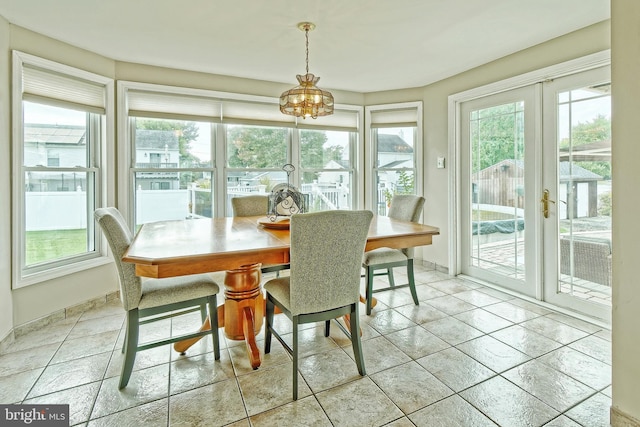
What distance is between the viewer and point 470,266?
3.95m

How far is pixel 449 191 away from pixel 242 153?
2544 millimetres

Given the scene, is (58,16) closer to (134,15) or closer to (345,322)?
(134,15)

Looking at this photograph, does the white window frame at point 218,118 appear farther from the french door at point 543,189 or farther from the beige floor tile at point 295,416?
the beige floor tile at point 295,416

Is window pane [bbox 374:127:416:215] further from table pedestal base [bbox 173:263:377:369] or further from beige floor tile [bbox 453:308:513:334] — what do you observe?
table pedestal base [bbox 173:263:377:369]

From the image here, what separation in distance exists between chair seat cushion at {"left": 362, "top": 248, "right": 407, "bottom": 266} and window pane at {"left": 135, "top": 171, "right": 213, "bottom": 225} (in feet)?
6.65

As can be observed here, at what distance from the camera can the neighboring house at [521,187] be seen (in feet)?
9.22

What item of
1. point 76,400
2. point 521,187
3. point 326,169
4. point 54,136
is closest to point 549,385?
point 521,187

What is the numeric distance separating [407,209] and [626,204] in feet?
5.95

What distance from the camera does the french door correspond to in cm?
275

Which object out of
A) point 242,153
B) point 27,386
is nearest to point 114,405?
point 27,386

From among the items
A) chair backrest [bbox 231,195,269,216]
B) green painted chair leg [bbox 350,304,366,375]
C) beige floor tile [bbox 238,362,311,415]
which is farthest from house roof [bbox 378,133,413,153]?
beige floor tile [bbox 238,362,311,415]

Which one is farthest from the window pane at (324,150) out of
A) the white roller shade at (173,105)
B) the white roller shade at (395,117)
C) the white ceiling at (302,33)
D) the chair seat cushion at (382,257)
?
the chair seat cushion at (382,257)

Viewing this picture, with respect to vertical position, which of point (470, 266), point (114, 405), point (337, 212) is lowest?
point (114, 405)

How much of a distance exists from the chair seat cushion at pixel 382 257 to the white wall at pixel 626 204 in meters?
1.57
